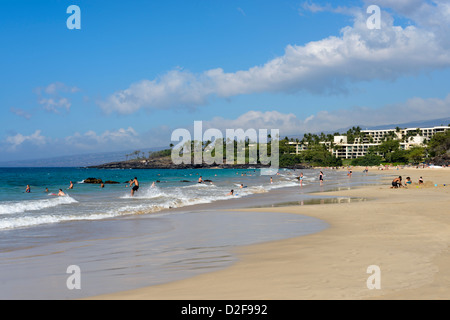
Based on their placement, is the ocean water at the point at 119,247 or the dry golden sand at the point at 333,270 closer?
the dry golden sand at the point at 333,270

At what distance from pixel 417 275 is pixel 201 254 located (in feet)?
16.5

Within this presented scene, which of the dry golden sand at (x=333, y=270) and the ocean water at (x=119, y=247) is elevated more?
the dry golden sand at (x=333, y=270)

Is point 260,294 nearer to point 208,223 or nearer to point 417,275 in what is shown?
point 417,275

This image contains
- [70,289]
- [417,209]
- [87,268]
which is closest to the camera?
[70,289]

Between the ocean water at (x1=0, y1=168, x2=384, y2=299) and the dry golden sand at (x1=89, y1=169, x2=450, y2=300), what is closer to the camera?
the dry golden sand at (x1=89, y1=169, x2=450, y2=300)

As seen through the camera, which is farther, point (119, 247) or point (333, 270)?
point (119, 247)

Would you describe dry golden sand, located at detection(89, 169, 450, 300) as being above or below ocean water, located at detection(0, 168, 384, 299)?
above

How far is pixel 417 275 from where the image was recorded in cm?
698

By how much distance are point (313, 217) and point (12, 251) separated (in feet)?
39.3

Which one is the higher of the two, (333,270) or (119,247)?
(333,270)
